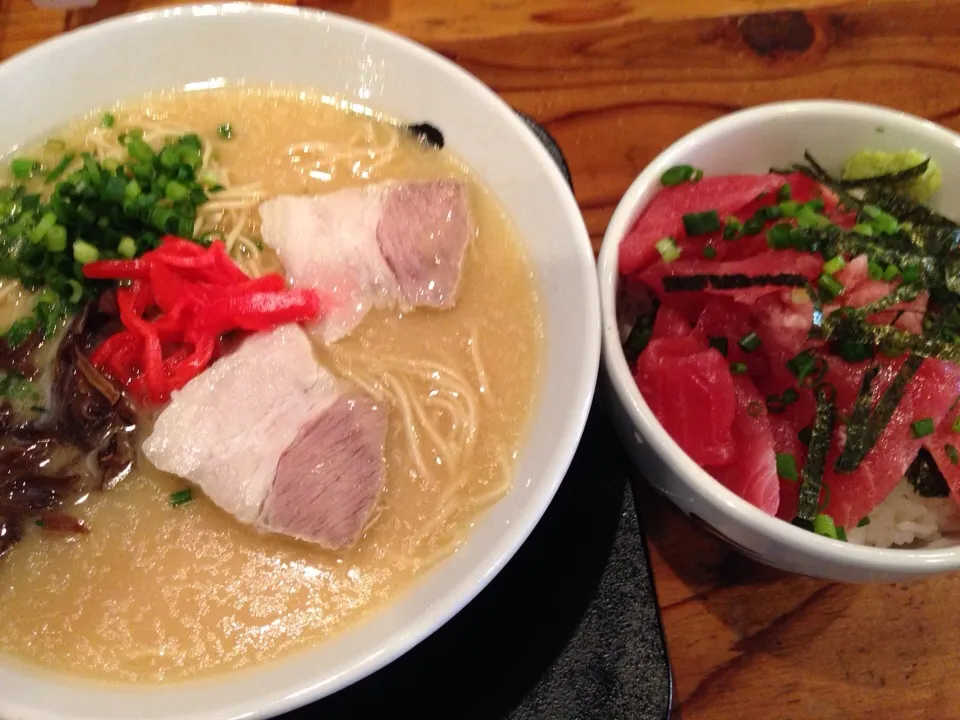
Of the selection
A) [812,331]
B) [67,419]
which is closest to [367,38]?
[67,419]

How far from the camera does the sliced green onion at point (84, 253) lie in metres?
1.36

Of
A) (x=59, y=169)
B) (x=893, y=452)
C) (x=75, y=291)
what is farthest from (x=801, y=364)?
(x=59, y=169)

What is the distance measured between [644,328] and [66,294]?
1085mm

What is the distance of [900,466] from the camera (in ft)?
4.08

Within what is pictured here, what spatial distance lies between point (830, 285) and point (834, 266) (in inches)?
1.3

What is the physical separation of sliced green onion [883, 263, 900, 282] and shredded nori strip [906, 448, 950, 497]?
31 cm

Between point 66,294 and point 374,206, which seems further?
point 374,206

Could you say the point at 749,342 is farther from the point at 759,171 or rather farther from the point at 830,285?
the point at 759,171

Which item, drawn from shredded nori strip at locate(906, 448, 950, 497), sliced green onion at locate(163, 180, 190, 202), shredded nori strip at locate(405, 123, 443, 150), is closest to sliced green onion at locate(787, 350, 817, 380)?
shredded nori strip at locate(906, 448, 950, 497)

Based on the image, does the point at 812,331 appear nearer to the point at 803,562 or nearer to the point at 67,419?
the point at 803,562

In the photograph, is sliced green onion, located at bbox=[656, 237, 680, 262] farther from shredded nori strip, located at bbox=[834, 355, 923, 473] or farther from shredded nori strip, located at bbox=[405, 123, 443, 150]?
shredded nori strip, located at bbox=[405, 123, 443, 150]

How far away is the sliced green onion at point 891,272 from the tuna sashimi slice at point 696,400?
320mm

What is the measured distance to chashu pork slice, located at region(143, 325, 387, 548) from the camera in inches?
49.6

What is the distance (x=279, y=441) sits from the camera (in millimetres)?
1306
